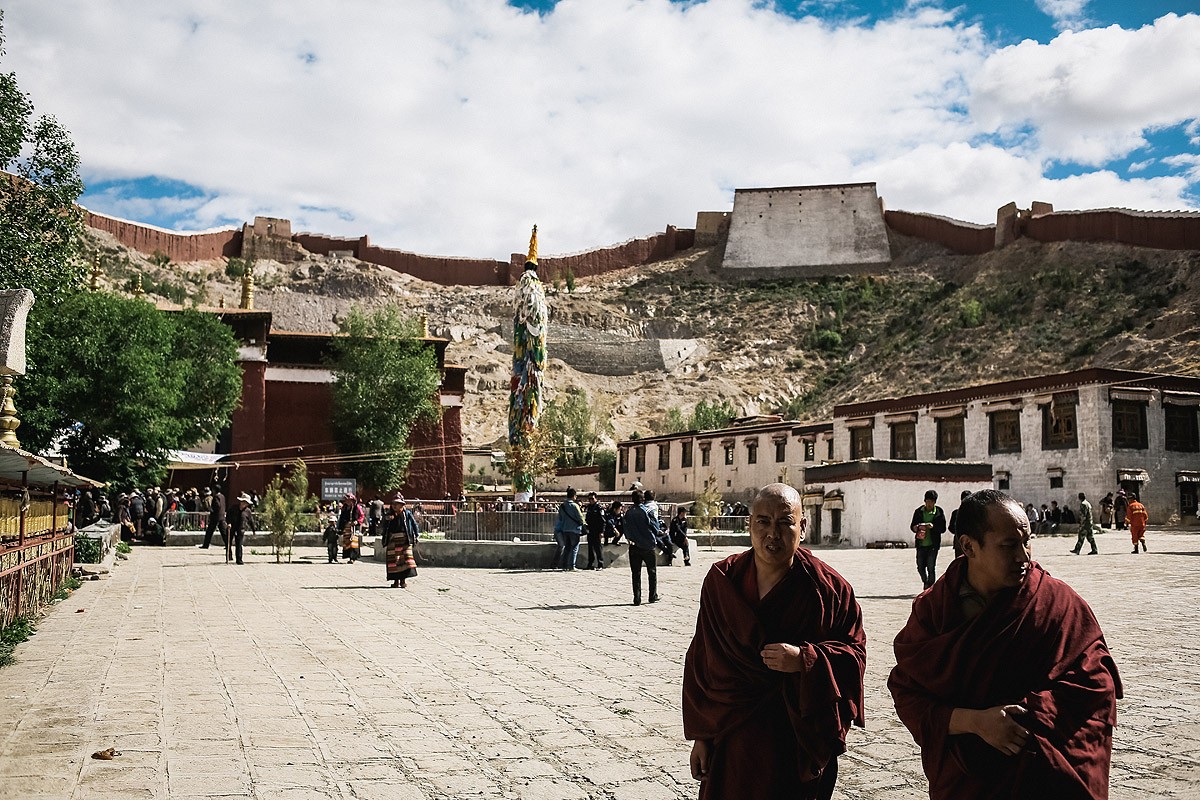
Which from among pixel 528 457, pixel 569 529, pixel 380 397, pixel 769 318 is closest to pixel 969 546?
pixel 569 529

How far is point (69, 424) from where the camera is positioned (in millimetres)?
27484

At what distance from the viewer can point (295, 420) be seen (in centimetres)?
3903

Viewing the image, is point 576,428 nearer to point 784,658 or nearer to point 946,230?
point 946,230

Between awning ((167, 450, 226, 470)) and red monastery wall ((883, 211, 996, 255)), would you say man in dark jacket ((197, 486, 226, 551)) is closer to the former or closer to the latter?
awning ((167, 450, 226, 470))

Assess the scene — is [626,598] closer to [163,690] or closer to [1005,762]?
[163,690]

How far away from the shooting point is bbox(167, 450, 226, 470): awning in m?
35.1

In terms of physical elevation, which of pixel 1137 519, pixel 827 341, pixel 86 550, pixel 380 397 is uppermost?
pixel 827 341

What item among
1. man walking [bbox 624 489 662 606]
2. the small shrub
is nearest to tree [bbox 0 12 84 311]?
man walking [bbox 624 489 662 606]

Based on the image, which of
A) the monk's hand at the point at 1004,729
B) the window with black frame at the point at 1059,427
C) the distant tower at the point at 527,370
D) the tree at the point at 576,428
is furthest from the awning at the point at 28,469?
the tree at the point at 576,428

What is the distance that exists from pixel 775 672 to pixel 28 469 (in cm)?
828

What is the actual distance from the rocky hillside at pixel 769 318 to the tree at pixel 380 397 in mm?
23454

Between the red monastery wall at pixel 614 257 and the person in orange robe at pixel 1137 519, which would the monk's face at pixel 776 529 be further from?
the red monastery wall at pixel 614 257

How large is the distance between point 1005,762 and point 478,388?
69.6 meters

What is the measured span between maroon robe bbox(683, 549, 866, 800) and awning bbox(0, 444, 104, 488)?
6614 millimetres
